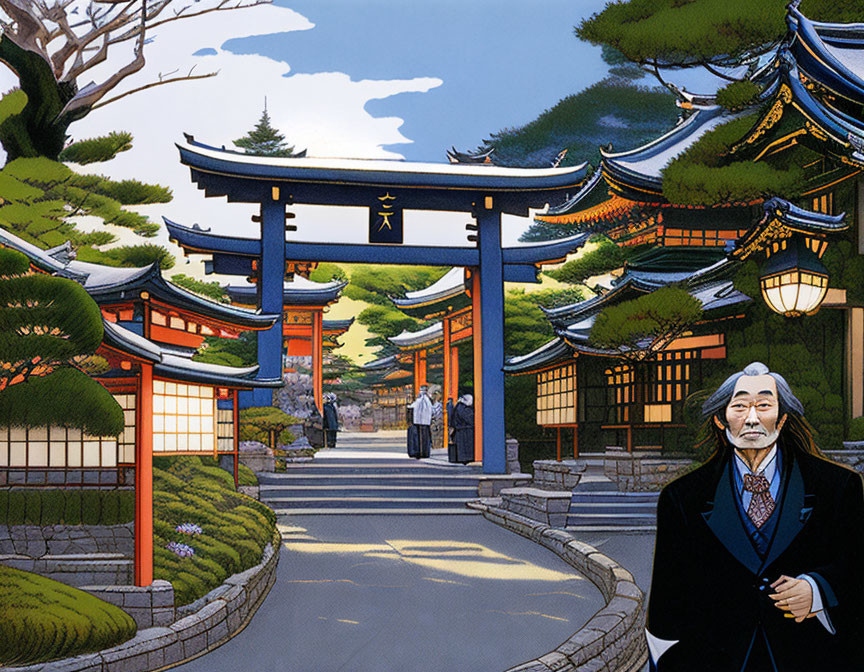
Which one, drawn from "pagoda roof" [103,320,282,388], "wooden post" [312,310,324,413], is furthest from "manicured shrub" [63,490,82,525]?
"wooden post" [312,310,324,413]

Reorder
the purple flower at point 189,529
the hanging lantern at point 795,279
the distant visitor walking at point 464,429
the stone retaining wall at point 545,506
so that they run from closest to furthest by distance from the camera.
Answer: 1. the purple flower at point 189,529
2. the hanging lantern at point 795,279
3. the stone retaining wall at point 545,506
4. the distant visitor walking at point 464,429

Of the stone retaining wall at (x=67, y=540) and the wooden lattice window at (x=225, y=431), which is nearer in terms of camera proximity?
the stone retaining wall at (x=67, y=540)

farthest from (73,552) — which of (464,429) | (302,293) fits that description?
(302,293)

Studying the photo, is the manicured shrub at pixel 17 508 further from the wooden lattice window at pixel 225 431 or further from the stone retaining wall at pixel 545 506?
the stone retaining wall at pixel 545 506

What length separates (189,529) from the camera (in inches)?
355

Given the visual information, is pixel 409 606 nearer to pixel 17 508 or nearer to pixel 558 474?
pixel 17 508

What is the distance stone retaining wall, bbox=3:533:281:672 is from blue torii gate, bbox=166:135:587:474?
904 cm

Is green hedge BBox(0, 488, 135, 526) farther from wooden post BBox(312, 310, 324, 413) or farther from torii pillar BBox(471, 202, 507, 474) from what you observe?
wooden post BBox(312, 310, 324, 413)

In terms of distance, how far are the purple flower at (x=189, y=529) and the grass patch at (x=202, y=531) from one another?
3 cm

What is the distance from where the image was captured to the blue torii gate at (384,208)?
1695cm

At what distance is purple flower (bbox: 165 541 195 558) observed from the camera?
8.48 metres

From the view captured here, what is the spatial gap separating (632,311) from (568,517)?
331 centimetres

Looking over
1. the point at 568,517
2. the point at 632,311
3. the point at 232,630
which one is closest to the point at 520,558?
the point at 568,517

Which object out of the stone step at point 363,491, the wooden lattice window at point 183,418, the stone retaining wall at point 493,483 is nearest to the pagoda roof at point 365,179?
the wooden lattice window at point 183,418
